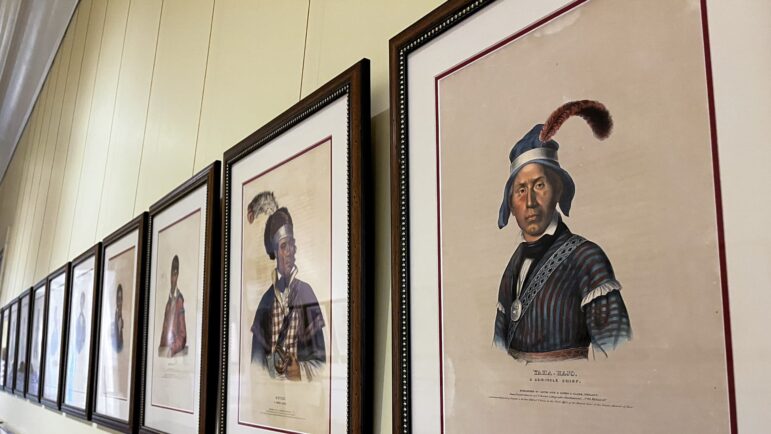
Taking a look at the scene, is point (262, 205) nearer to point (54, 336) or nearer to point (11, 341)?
point (54, 336)

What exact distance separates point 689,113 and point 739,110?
48 millimetres

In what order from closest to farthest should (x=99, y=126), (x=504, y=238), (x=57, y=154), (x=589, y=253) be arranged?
(x=589, y=253), (x=504, y=238), (x=99, y=126), (x=57, y=154)

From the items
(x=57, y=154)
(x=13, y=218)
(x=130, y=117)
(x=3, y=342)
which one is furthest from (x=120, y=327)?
(x=13, y=218)

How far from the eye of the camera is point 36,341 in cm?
414

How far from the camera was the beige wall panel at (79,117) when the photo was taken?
370 cm

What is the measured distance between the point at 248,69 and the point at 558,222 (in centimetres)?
110

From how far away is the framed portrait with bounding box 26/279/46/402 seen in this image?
396 cm

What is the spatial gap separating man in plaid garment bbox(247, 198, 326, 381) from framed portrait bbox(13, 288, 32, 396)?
363 centimetres

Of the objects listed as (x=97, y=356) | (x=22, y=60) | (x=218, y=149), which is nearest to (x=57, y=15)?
(x=22, y=60)

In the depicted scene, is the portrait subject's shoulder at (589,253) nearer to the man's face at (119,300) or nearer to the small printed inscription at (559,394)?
the small printed inscription at (559,394)

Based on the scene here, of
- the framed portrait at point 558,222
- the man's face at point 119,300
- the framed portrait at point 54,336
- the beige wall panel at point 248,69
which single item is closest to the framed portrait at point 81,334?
the framed portrait at point 54,336

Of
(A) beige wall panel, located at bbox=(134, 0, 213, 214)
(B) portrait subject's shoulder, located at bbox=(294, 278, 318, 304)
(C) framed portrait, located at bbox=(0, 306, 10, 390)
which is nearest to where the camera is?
(B) portrait subject's shoulder, located at bbox=(294, 278, 318, 304)

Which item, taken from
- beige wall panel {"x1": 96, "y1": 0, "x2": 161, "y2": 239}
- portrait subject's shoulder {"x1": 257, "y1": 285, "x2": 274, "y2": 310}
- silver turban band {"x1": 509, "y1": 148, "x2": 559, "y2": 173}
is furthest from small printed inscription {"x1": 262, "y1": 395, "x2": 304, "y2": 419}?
beige wall panel {"x1": 96, "y1": 0, "x2": 161, "y2": 239}

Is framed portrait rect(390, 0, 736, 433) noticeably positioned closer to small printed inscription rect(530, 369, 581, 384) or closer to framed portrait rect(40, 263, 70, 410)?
small printed inscription rect(530, 369, 581, 384)
